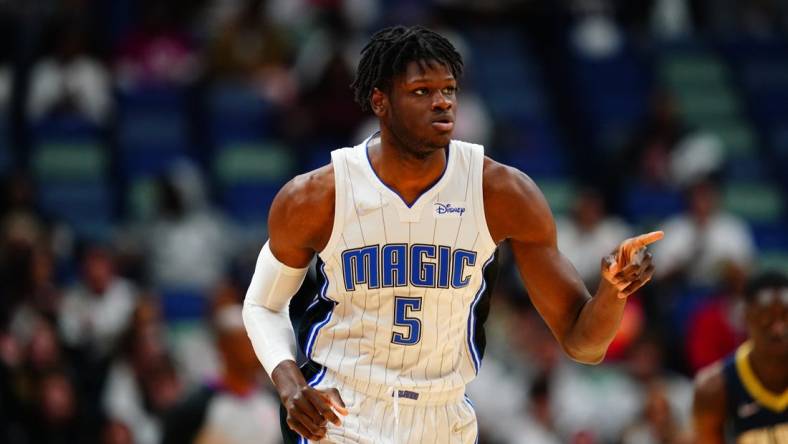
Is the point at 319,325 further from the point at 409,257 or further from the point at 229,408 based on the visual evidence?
the point at 229,408

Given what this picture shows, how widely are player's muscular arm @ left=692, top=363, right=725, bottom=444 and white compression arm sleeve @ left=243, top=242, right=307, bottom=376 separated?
218 cm

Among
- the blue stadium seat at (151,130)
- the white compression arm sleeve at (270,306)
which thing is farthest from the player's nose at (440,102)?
the blue stadium seat at (151,130)

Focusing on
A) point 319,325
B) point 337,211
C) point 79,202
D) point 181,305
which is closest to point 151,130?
point 79,202

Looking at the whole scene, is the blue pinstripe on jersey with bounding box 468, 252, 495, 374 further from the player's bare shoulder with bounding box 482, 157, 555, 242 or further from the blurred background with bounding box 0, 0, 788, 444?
the blurred background with bounding box 0, 0, 788, 444

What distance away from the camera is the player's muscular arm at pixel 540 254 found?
206 inches

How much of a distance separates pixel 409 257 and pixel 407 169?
1.15ft

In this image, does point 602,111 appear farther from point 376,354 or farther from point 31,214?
point 376,354

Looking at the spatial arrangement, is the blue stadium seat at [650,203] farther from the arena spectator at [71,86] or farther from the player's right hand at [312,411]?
the player's right hand at [312,411]

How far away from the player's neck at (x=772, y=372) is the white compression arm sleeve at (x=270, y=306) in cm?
239

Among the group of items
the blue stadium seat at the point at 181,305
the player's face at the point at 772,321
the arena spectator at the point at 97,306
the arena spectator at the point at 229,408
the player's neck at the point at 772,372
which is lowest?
the blue stadium seat at the point at 181,305

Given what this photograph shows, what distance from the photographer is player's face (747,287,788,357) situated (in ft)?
21.2

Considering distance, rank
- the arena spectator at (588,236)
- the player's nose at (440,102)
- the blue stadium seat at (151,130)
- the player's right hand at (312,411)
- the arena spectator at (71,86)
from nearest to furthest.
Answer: the player's right hand at (312,411)
the player's nose at (440,102)
the arena spectator at (588,236)
the blue stadium seat at (151,130)
the arena spectator at (71,86)

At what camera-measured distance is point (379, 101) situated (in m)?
5.30

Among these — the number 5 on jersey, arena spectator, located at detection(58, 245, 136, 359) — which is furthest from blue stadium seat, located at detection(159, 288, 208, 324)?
the number 5 on jersey
